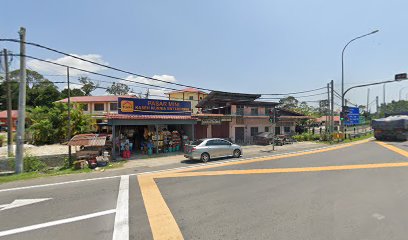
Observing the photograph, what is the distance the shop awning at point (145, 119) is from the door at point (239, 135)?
8.10 meters

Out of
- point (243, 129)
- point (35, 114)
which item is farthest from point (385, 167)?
point (35, 114)

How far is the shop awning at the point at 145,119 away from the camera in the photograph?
16.6 meters

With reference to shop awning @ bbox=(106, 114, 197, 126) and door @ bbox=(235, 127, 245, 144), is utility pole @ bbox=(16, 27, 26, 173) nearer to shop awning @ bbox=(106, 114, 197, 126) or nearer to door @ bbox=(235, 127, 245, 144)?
shop awning @ bbox=(106, 114, 197, 126)

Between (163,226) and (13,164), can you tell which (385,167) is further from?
(13,164)

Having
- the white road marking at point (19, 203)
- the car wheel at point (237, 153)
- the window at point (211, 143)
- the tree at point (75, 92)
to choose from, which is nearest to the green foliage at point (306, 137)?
the car wheel at point (237, 153)

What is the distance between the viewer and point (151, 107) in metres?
19.2

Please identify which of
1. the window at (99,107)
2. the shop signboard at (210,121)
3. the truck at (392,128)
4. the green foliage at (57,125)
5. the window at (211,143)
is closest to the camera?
the window at (211,143)

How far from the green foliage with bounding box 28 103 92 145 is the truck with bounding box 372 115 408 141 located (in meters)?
34.8

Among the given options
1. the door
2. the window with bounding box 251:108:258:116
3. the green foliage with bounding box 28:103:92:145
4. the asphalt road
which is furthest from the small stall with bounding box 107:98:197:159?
the window with bounding box 251:108:258:116

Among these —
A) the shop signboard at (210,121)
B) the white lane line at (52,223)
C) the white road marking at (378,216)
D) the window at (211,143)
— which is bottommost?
the white lane line at (52,223)

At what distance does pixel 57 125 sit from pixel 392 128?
3900 cm

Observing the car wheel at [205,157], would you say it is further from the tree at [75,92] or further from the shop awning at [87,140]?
the tree at [75,92]

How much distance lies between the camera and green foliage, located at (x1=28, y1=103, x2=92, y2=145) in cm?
2464

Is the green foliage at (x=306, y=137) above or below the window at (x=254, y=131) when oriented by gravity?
below
